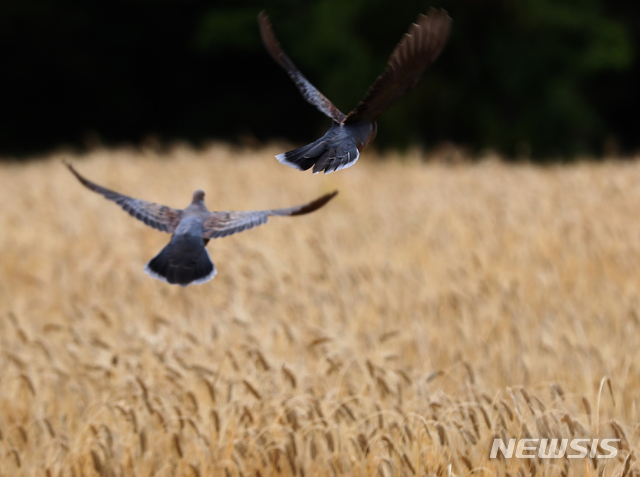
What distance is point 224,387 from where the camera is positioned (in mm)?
2604

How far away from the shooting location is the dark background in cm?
1195

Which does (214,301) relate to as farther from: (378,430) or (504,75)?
(504,75)

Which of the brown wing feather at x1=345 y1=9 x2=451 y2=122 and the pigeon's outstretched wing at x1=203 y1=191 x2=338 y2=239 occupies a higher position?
the brown wing feather at x1=345 y1=9 x2=451 y2=122

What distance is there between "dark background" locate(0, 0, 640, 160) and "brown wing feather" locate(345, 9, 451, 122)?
319 inches

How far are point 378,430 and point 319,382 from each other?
49 cm

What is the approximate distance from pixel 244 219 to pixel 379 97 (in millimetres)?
286

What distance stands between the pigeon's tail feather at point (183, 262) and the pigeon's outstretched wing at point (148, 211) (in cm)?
3

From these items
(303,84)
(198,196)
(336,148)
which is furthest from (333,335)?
(336,148)

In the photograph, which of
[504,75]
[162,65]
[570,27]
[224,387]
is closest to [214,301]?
[224,387]

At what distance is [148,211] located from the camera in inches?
44.6

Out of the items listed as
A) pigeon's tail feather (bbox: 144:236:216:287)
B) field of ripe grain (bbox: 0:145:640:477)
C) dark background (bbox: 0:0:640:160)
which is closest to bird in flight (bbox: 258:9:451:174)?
pigeon's tail feather (bbox: 144:236:216:287)

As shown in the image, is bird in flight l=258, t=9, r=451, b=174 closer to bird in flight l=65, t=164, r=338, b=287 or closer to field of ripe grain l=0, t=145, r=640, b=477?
bird in flight l=65, t=164, r=338, b=287

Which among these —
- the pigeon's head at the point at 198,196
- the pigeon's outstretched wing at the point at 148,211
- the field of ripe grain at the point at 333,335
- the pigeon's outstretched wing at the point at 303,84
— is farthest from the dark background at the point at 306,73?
the pigeon's outstretched wing at the point at 148,211

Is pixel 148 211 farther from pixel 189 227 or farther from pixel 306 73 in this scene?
pixel 306 73
